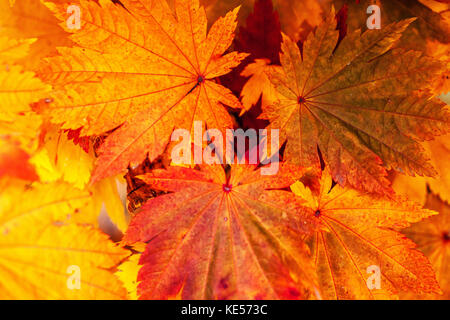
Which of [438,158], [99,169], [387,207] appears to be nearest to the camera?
[99,169]

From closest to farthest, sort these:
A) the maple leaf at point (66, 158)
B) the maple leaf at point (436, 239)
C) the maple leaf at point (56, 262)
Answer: the maple leaf at point (56, 262) < the maple leaf at point (66, 158) < the maple leaf at point (436, 239)

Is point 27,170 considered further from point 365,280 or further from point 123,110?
point 365,280

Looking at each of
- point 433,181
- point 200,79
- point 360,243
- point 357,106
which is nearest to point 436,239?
point 433,181

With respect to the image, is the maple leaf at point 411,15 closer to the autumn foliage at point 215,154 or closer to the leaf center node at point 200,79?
the autumn foliage at point 215,154

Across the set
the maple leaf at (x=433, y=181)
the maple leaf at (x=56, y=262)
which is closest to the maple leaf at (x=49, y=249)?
the maple leaf at (x=56, y=262)

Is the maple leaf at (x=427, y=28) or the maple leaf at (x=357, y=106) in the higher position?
the maple leaf at (x=427, y=28)

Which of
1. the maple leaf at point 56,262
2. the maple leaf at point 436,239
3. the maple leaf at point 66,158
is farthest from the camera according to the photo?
the maple leaf at point 436,239

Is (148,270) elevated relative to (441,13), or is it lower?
lower

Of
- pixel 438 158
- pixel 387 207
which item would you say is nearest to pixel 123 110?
pixel 387 207
